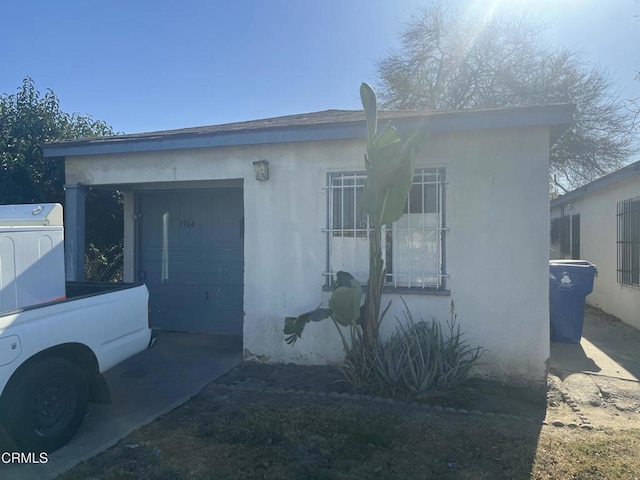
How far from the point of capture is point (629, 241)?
29.2ft

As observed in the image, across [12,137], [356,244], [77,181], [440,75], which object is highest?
[440,75]

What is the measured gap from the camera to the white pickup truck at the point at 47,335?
139 inches

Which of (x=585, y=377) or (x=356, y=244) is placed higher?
(x=356, y=244)

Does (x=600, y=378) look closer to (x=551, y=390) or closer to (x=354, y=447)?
(x=551, y=390)

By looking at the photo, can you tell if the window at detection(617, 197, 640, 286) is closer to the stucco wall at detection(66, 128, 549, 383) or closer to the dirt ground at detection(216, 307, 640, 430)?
the dirt ground at detection(216, 307, 640, 430)

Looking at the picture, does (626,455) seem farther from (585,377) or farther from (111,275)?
(111,275)

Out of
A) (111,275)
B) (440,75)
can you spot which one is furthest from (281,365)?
(440,75)

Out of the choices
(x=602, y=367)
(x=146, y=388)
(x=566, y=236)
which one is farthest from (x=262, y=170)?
(x=566, y=236)

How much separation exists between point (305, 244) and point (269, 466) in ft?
9.78

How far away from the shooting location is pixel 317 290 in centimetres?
598

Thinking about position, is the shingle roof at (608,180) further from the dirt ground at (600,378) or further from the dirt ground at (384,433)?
the dirt ground at (384,433)

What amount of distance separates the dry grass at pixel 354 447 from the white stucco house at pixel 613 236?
5592 mm

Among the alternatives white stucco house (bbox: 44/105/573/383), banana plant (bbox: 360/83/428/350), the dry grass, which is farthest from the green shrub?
banana plant (bbox: 360/83/428/350)

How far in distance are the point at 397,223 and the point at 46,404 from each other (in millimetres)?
4062
